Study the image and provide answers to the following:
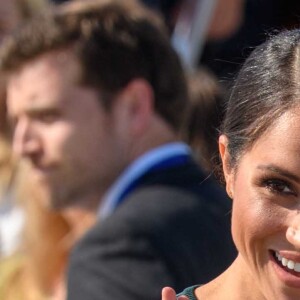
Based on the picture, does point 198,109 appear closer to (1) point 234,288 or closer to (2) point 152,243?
(2) point 152,243

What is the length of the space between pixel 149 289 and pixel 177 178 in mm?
498

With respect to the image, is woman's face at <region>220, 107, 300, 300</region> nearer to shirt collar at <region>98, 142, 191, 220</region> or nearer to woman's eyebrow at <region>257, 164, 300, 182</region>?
woman's eyebrow at <region>257, 164, 300, 182</region>

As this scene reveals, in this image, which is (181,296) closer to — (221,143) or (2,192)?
(221,143)

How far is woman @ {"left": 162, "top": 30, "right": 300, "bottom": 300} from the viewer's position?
6.34ft

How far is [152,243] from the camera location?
130 inches

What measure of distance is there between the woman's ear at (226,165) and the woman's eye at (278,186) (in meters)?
0.16

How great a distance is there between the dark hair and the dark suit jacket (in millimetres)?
952

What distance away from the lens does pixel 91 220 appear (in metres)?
4.26

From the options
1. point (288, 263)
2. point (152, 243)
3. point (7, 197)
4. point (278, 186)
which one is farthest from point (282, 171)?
point (7, 197)

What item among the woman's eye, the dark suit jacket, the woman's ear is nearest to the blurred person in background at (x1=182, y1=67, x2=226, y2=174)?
the dark suit jacket

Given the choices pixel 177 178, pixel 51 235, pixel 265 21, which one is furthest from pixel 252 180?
pixel 265 21

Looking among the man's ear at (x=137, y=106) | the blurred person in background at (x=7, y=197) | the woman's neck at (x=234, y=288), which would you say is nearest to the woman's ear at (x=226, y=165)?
the woman's neck at (x=234, y=288)

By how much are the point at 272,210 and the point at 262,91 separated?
0.24 meters

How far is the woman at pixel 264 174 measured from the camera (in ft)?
6.34
